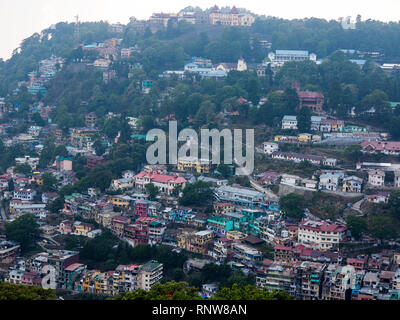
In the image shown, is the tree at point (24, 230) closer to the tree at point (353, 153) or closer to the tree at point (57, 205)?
the tree at point (57, 205)

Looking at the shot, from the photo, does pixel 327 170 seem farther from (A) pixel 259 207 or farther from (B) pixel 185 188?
(B) pixel 185 188

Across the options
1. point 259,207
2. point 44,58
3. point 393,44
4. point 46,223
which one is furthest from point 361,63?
point 44,58

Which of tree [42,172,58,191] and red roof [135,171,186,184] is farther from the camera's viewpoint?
tree [42,172,58,191]

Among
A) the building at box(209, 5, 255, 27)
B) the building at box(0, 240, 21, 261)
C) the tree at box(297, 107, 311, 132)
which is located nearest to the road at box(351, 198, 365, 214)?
the tree at box(297, 107, 311, 132)

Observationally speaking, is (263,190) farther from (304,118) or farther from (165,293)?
(165,293)

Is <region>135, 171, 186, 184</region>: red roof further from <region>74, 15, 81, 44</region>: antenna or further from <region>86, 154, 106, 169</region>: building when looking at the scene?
<region>74, 15, 81, 44</region>: antenna

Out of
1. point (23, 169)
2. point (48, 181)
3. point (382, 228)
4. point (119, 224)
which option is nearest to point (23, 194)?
point (48, 181)
